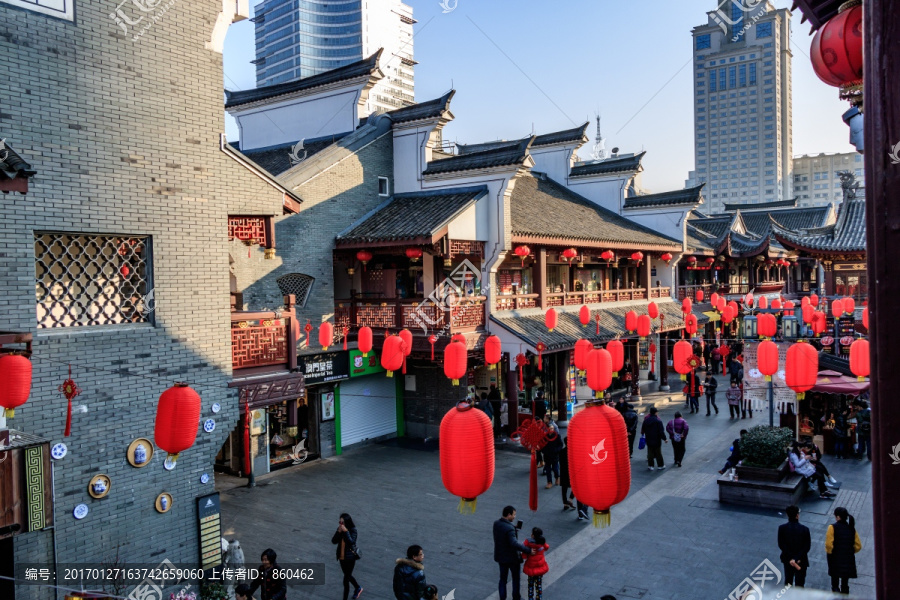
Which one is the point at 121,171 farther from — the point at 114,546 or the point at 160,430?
the point at 114,546

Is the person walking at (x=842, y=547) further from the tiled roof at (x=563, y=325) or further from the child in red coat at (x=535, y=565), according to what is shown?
the tiled roof at (x=563, y=325)

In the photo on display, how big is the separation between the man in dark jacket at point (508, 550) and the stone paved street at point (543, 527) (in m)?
0.52

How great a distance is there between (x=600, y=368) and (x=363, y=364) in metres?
7.32

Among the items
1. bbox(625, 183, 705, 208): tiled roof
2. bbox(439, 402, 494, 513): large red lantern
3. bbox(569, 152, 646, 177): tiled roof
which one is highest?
bbox(569, 152, 646, 177): tiled roof

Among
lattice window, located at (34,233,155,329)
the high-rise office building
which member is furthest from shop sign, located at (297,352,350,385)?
the high-rise office building

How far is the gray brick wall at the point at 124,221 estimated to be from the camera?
7527mm

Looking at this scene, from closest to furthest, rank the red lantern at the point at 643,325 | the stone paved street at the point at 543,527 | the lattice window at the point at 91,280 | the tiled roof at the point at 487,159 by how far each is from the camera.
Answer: the lattice window at the point at 91,280, the stone paved street at the point at 543,527, the tiled roof at the point at 487,159, the red lantern at the point at 643,325

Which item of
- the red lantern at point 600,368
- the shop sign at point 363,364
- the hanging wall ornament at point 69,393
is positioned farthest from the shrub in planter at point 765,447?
the hanging wall ornament at point 69,393

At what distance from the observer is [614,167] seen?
26844mm

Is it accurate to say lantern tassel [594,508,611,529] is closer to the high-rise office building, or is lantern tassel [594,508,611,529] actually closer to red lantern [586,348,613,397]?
red lantern [586,348,613,397]

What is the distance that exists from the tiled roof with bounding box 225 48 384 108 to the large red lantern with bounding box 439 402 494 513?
43.3 feet

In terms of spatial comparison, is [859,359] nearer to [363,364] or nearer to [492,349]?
[492,349]

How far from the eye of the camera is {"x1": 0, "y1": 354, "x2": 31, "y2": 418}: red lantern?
668 cm

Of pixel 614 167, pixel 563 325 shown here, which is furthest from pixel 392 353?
pixel 614 167
